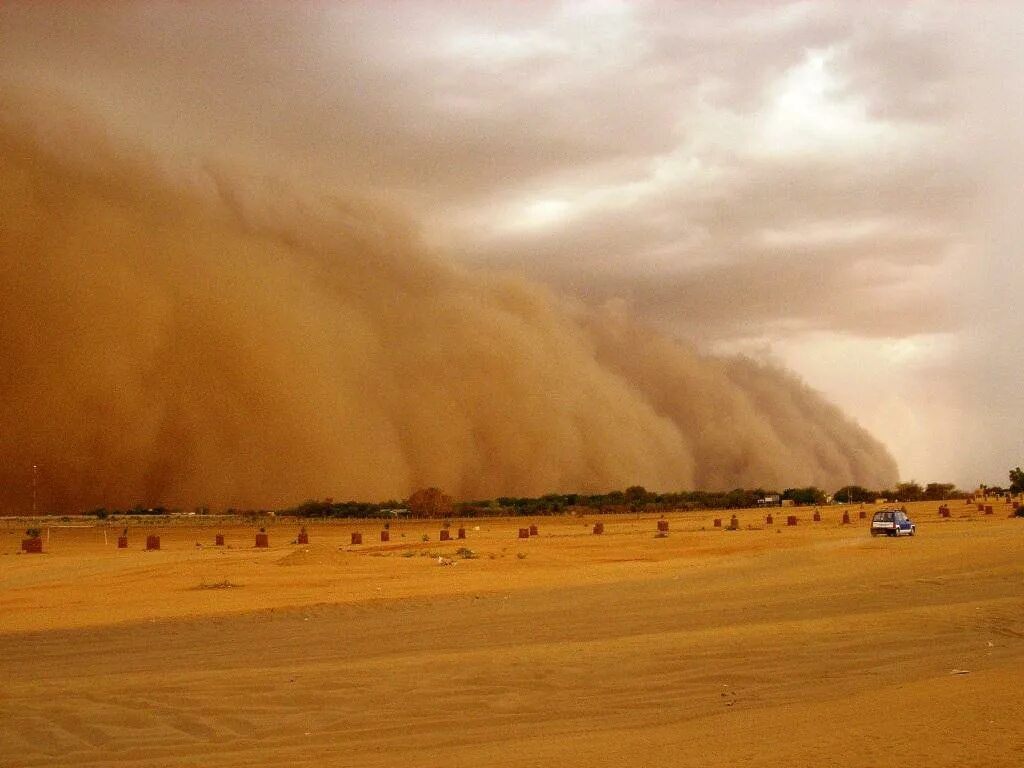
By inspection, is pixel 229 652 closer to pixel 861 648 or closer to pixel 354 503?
pixel 861 648

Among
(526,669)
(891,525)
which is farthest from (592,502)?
(526,669)

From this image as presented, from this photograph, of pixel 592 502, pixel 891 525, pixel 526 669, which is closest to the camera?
pixel 526 669

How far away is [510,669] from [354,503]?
185 feet

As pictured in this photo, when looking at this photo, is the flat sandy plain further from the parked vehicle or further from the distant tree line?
the distant tree line

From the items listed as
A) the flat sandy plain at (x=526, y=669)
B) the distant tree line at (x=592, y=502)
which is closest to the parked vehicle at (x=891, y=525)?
the flat sandy plain at (x=526, y=669)

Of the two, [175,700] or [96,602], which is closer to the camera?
[175,700]

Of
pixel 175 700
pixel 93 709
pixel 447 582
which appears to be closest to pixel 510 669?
pixel 175 700

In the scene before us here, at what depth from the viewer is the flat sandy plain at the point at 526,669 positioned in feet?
15.8

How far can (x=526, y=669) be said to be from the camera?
7.01m

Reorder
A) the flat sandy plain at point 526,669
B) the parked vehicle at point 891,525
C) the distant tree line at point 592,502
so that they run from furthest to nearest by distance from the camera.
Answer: the distant tree line at point 592,502 → the parked vehicle at point 891,525 → the flat sandy plain at point 526,669

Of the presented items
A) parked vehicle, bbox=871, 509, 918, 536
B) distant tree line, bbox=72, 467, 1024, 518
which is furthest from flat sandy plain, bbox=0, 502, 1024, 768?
distant tree line, bbox=72, 467, 1024, 518

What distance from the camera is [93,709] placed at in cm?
602

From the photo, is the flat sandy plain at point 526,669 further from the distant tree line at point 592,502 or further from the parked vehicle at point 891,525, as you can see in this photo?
the distant tree line at point 592,502

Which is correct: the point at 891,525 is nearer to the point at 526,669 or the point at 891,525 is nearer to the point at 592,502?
the point at 526,669
